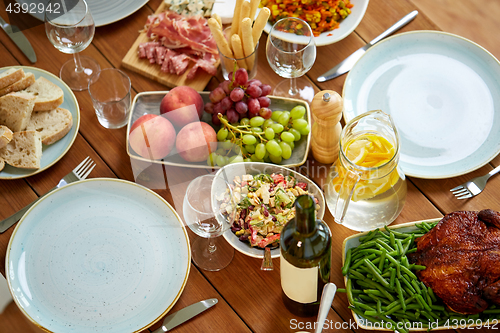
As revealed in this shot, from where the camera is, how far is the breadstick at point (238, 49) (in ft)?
4.31

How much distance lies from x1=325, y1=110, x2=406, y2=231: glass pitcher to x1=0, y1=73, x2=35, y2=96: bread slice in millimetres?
938

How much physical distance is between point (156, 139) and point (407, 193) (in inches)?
28.5

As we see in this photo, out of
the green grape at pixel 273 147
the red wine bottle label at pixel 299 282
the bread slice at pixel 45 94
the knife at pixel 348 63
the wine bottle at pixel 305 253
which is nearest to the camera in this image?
the wine bottle at pixel 305 253

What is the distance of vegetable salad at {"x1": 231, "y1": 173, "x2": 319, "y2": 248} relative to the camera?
1.13 metres

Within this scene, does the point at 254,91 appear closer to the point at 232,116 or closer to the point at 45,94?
the point at 232,116

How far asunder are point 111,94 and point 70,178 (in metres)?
0.30

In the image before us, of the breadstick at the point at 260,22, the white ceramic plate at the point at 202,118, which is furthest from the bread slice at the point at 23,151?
the breadstick at the point at 260,22

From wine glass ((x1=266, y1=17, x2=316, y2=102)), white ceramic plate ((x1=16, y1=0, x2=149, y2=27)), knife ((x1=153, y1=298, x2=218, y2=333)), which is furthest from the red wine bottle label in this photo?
white ceramic plate ((x1=16, y1=0, x2=149, y2=27))

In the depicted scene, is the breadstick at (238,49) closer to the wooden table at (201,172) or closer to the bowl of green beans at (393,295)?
the wooden table at (201,172)

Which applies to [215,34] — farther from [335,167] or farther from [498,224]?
[498,224]

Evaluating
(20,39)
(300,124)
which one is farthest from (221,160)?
(20,39)

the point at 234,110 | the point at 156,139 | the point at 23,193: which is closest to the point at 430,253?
the point at 234,110

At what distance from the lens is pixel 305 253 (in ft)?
2.95

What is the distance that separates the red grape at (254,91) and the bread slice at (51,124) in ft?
1.78
